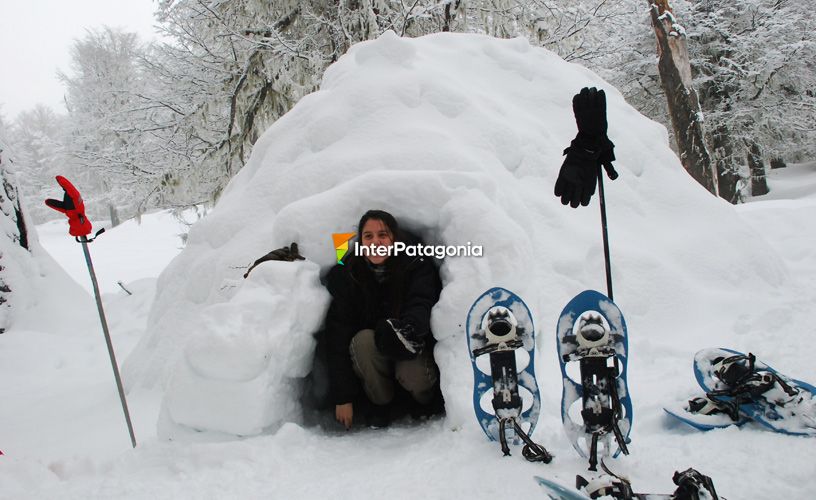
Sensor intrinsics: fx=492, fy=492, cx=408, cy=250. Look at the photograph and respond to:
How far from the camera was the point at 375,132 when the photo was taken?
3.71m

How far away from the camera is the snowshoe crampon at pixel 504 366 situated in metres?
2.03

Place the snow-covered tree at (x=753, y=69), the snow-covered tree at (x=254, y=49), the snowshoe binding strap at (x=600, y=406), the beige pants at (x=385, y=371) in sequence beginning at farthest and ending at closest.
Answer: the snow-covered tree at (x=753, y=69) < the snow-covered tree at (x=254, y=49) < the beige pants at (x=385, y=371) < the snowshoe binding strap at (x=600, y=406)

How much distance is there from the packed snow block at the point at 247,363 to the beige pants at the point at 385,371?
0.96 feet

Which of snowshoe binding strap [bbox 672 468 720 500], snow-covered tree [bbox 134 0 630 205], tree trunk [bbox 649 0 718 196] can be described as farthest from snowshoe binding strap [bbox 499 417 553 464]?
tree trunk [bbox 649 0 718 196]

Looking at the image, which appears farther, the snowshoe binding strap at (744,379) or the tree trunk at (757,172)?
the tree trunk at (757,172)

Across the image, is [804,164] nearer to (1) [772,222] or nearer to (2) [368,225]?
(1) [772,222]

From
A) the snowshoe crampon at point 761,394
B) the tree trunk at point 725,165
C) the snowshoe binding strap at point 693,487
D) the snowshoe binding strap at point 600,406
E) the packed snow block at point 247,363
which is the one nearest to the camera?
the snowshoe binding strap at point 693,487

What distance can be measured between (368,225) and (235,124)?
228 inches

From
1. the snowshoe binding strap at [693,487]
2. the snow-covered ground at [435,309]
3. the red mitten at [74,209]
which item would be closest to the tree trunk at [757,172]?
the snow-covered ground at [435,309]

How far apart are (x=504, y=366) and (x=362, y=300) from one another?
1043mm

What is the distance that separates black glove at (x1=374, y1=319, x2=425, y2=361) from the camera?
2.52 metres

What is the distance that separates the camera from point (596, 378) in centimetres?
188

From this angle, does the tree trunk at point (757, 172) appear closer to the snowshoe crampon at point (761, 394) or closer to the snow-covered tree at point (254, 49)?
the snow-covered tree at point (254, 49)

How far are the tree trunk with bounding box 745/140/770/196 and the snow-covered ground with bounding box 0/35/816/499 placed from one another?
11.8m
